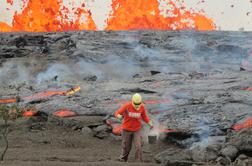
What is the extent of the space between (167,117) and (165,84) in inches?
210

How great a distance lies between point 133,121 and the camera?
11.3 metres

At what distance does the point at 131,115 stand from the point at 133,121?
207 millimetres

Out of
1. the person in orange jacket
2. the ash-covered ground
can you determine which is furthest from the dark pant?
the ash-covered ground

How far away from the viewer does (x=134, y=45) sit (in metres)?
29.3

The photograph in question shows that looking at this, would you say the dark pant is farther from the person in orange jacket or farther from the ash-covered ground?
the ash-covered ground

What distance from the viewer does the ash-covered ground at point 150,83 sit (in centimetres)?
1266

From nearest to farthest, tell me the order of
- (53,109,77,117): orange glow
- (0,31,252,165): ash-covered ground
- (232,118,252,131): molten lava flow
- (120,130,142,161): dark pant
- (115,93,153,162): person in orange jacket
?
(115,93,153,162): person in orange jacket < (120,130,142,161): dark pant < (0,31,252,165): ash-covered ground < (232,118,252,131): molten lava flow < (53,109,77,117): orange glow

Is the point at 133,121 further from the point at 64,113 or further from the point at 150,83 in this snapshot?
the point at 150,83

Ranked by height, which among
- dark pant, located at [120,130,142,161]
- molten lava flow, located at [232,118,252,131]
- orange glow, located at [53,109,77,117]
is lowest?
dark pant, located at [120,130,142,161]

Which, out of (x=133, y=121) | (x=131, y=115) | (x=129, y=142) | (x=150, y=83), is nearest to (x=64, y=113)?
(x=129, y=142)

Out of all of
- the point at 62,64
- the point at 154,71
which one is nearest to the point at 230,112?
the point at 154,71

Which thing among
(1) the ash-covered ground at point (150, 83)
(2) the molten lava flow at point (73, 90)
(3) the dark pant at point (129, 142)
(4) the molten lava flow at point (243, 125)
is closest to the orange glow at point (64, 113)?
(1) the ash-covered ground at point (150, 83)

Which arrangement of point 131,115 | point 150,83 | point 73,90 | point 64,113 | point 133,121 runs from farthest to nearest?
point 150,83 → point 73,90 → point 64,113 → point 133,121 → point 131,115

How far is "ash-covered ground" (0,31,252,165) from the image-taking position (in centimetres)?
1266
